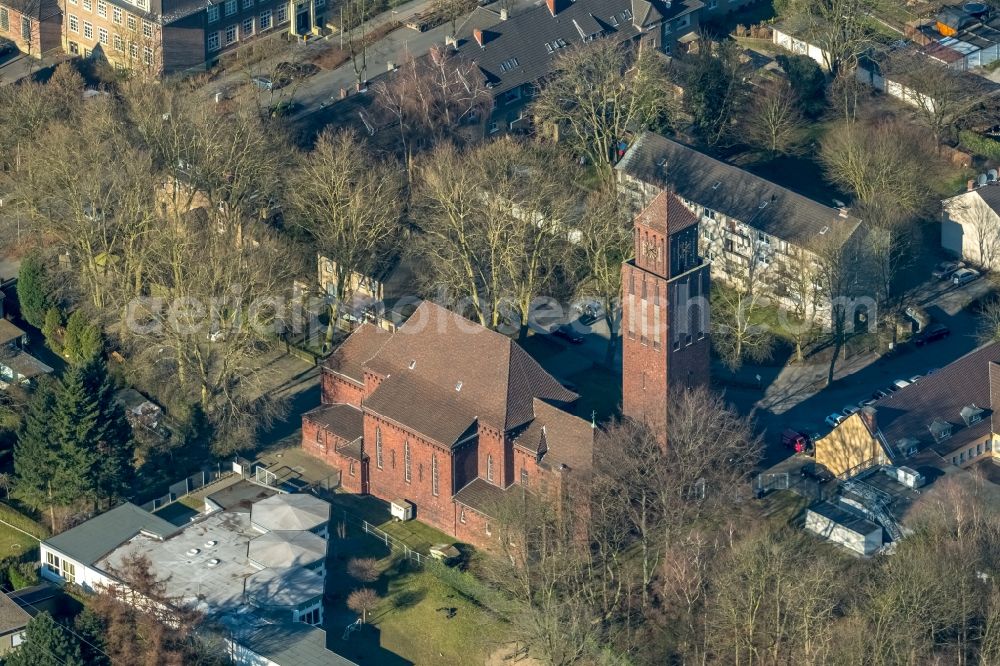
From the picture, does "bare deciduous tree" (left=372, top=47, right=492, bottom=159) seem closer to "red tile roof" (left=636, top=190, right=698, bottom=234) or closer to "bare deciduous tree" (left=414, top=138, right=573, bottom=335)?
"bare deciduous tree" (left=414, top=138, right=573, bottom=335)

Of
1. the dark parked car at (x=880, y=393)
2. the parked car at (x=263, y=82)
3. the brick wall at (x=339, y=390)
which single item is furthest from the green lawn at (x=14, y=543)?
the dark parked car at (x=880, y=393)

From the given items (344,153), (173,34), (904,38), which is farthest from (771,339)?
(173,34)

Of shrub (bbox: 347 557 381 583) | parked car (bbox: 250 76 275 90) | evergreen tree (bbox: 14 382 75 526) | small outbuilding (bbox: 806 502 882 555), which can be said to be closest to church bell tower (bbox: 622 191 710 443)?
small outbuilding (bbox: 806 502 882 555)

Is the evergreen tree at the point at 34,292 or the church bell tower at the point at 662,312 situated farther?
the evergreen tree at the point at 34,292

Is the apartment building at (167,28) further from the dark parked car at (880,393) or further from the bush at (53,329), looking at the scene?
the dark parked car at (880,393)

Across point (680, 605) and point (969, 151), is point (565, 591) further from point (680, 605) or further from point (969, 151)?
point (969, 151)

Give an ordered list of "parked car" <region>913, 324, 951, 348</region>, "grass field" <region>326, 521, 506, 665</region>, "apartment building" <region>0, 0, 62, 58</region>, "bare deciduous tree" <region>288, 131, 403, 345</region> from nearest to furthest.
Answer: "grass field" <region>326, 521, 506, 665</region>
"bare deciduous tree" <region>288, 131, 403, 345</region>
"parked car" <region>913, 324, 951, 348</region>
"apartment building" <region>0, 0, 62, 58</region>

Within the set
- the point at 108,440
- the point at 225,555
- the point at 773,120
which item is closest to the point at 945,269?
the point at 773,120
